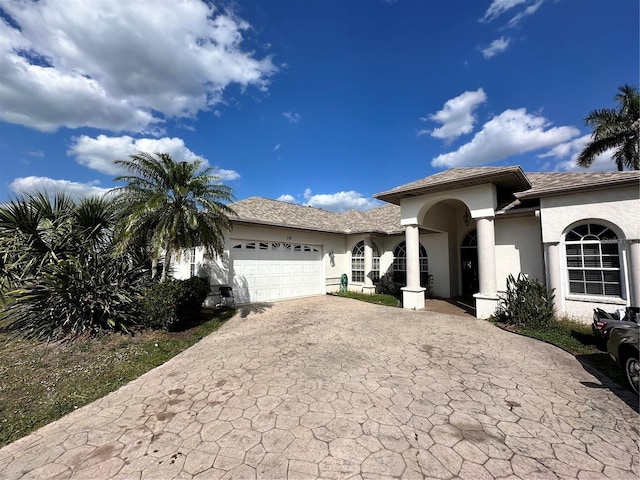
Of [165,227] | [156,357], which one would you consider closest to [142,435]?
[156,357]

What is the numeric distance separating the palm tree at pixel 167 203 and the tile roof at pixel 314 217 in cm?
322

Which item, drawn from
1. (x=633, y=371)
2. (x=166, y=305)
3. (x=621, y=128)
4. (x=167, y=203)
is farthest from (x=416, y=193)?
(x=621, y=128)

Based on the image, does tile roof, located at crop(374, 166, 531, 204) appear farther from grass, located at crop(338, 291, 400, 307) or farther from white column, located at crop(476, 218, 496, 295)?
grass, located at crop(338, 291, 400, 307)

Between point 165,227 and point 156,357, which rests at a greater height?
point 165,227

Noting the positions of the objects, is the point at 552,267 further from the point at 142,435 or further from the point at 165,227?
the point at 165,227

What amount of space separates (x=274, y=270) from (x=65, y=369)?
29.2 feet

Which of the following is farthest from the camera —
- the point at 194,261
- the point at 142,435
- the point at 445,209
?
the point at 445,209

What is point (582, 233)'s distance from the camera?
886 cm

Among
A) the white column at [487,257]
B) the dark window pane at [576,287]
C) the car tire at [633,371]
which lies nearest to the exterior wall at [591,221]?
the dark window pane at [576,287]

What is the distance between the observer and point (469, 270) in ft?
48.4

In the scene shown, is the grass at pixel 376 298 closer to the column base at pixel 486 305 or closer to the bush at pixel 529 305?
the column base at pixel 486 305

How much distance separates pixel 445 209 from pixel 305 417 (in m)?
13.0

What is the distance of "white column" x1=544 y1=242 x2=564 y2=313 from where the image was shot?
8.98m

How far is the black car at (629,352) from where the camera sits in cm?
456
